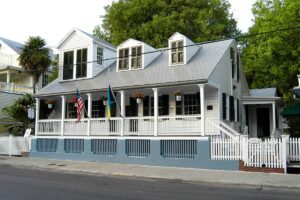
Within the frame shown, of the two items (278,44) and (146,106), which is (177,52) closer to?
(146,106)

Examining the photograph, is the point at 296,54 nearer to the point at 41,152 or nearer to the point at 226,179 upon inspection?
the point at 226,179

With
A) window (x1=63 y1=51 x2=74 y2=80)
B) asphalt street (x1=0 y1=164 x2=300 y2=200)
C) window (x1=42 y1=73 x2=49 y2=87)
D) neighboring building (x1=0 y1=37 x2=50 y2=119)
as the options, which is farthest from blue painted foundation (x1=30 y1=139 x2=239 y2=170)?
window (x1=42 y1=73 x2=49 y2=87)

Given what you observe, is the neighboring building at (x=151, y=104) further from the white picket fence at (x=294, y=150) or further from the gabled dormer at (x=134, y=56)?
the white picket fence at (x=294, y=150)

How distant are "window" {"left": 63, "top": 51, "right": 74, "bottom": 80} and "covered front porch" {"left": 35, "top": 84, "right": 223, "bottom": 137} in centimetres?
166

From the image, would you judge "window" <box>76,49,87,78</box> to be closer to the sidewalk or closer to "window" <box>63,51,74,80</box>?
"window" <box>63,51,74,80</box>

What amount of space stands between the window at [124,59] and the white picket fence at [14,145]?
775 cm

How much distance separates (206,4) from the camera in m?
34.1

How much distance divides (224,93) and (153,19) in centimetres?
1538

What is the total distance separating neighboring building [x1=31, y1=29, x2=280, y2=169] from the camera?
17638 millimetres

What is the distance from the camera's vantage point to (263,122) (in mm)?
24297

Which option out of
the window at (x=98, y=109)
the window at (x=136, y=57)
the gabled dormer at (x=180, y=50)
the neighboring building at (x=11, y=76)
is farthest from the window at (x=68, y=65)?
the neighboring building at (x=11, y=76)

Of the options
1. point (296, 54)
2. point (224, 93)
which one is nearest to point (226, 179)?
point (224, 93)

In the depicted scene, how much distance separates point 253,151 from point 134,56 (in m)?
10.0

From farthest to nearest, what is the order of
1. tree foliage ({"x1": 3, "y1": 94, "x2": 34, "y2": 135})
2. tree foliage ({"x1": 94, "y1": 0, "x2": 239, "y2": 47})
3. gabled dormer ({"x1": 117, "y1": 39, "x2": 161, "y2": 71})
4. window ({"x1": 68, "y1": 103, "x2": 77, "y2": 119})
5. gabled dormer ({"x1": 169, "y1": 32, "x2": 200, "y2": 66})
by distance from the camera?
tree foliage ({"x1": 94, "y1": 0, "x2": 239, "y2": 47}) → tree foliage ({"x1": 3, "y1": 94, "x2": 34, "y2": 135}) → window ({"x1": 68, "y1": 103, "x2": 77, "y2": 119}) → gabled dormer ({"x1": 117, "y1": 39, "x2": 161, "y2": 71}) → gabled dormer ({"x1": 169, "y1": 32, "x2": 200, "y2": 66})
